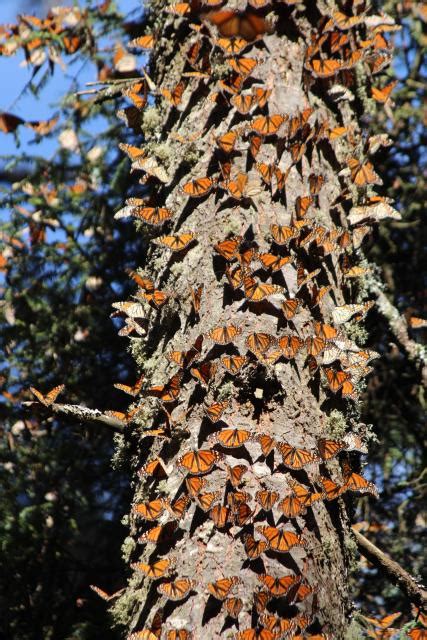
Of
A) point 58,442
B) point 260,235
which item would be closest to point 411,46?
point 260,235

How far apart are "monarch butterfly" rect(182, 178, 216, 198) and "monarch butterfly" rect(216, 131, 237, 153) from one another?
0.37ft

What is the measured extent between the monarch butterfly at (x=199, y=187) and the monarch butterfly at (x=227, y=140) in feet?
0.37

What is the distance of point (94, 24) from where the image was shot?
12.7 feet

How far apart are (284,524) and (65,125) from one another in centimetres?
306

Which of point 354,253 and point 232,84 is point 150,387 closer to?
point 354,253

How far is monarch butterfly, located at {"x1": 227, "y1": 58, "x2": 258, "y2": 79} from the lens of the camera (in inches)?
85.4

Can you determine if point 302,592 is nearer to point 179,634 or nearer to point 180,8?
point 179,634

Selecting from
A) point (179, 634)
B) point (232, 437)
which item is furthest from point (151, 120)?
point (179, 634)

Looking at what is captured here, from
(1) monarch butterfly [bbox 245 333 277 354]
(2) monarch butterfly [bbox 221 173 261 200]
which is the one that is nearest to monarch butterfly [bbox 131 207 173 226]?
(2) monarch butterfly [bbox 221 173 261 200]

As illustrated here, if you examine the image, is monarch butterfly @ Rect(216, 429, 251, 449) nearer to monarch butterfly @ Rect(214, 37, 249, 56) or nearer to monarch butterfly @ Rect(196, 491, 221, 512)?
monarch butterfly @ Rect(196, 491, 221, 512)

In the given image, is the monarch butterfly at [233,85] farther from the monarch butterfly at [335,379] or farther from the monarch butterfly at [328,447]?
the monarch butterfly at [328,447]

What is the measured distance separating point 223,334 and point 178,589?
2.20 ft

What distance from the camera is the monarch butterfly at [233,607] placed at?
148 cm

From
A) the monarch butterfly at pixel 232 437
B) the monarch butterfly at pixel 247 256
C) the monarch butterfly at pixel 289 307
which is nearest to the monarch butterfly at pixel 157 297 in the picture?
the monarch butterfly at pixel 247 256
